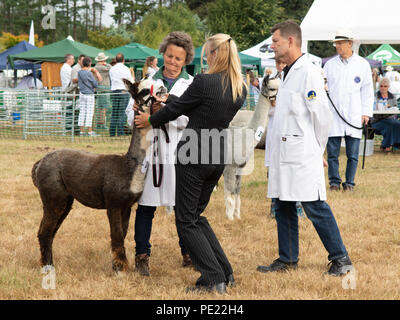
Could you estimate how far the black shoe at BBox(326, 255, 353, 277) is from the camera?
4215 mm

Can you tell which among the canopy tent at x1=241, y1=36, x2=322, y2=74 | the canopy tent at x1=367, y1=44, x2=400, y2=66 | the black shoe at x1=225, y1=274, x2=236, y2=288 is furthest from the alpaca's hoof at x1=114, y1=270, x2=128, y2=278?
the canopy tent at x1=367, y1=44, x2=400, y2=66

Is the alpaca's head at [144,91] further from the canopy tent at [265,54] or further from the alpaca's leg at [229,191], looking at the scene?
the canopy tent at [265,54]

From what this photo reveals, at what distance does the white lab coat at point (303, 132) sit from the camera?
4.07 m

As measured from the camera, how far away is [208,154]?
365 cm

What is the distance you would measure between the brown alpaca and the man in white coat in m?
1.05

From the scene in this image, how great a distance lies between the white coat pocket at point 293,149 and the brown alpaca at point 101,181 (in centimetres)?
109

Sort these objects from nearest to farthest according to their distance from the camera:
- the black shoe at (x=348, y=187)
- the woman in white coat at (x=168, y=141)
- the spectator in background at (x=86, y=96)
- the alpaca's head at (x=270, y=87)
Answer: the woman in white coat at (x=168, y=141)
the alpaca's head at (x=270, y=87)
the black shoe at (x=348, y=187)
the spectator in background at (x=86, y=96)

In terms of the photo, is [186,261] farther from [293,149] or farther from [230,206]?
[230,206]

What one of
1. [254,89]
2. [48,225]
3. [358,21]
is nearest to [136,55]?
[254,89]

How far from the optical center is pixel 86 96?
42.6 feet

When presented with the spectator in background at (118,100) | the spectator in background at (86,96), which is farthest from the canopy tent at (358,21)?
the spectator in background at (86,96)

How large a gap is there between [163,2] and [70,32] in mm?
10449
